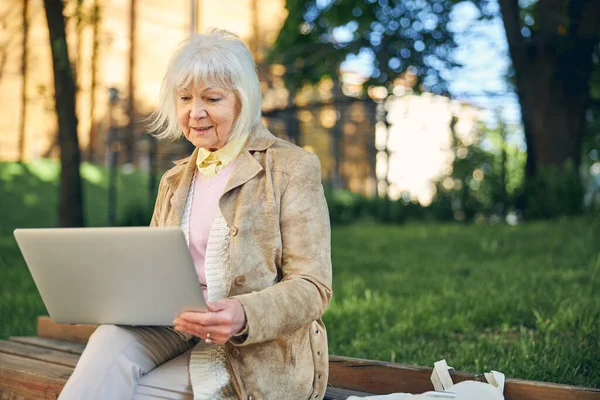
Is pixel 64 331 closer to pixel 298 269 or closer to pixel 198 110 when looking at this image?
pixel 198 110

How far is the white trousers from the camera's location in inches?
92.3

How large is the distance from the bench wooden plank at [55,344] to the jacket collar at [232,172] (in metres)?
1.23

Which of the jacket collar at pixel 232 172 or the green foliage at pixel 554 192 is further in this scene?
the green foliage at pixel 554 192

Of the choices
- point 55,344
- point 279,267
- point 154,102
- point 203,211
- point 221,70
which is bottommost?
point 55,344

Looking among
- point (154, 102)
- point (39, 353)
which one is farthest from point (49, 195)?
point (39, 353)

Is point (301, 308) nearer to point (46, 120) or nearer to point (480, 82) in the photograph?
point (480, 82)

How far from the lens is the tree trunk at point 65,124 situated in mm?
9109

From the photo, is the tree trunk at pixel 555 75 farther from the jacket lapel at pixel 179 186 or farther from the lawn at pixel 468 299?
the jacket lapel at pixel 179 186

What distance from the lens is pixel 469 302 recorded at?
4.95 m

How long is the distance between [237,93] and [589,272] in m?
4.05

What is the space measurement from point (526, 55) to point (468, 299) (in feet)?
23.8

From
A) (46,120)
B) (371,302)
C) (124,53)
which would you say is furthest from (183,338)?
(124,53)

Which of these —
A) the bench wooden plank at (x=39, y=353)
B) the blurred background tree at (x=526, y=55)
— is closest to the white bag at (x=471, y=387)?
the bench wooden plank at (x=39, y=353)

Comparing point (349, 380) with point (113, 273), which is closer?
point (113, 273)
